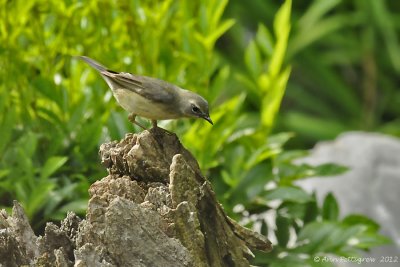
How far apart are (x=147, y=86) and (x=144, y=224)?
35.2 inches

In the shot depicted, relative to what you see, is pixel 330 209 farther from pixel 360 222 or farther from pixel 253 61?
pixel 253 61

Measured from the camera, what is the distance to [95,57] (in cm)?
483

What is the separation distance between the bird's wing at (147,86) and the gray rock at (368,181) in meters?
3.04

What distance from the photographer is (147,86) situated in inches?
160

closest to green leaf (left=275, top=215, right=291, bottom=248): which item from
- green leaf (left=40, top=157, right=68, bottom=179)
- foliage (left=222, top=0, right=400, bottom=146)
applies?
green leaf (left=40, top=157, right=68, bottom=179)

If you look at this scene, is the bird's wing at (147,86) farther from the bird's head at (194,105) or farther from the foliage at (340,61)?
the foliage at (340,61)

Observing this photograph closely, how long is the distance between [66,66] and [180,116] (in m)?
0.94

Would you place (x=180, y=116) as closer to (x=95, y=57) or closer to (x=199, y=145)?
(x=199, y=145)

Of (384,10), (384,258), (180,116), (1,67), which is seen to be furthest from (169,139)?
(384,10)

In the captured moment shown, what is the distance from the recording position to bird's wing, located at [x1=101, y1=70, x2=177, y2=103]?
4031 millimetres

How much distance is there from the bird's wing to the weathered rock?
0.83 feet

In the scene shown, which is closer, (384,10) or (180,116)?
(180,116)

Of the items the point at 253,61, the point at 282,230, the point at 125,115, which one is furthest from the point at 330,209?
the point at 125,115

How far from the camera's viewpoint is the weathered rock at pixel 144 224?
3281 millimetres
